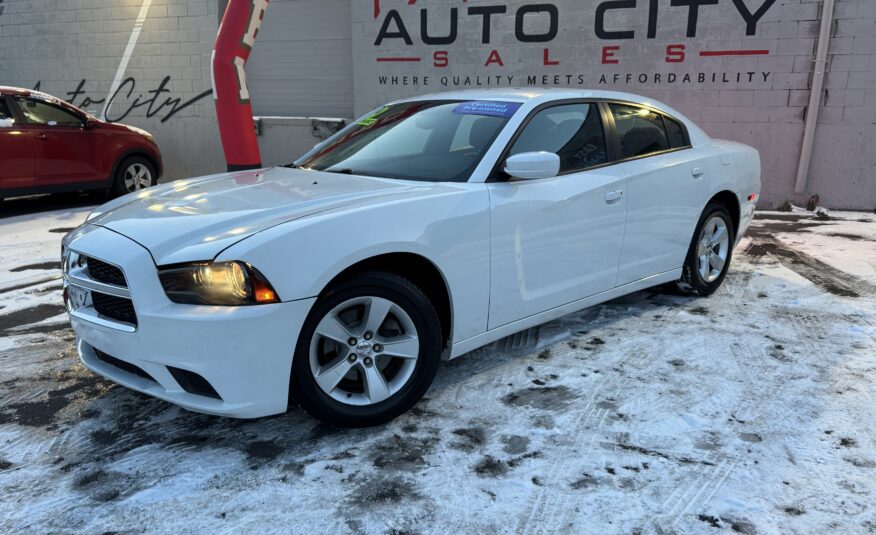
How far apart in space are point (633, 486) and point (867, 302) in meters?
3.29

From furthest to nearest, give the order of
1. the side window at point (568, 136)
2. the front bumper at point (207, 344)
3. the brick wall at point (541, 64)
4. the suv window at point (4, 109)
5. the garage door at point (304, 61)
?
the garage door at point (304, 61) < the brick wall at point (541, 64) < the suv window at point (4, 109) < the side window at point (568, 136) < the front bumper at point (207, 344)

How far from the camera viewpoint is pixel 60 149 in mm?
8477

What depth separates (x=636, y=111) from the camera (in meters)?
4.54

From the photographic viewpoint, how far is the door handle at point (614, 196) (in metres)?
3.96

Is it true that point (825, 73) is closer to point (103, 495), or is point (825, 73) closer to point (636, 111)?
point (636, 111)

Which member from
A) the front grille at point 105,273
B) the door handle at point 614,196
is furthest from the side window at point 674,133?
the front grille at point 105,273

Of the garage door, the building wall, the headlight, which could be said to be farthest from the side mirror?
the garage door

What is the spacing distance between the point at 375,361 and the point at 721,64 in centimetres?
722

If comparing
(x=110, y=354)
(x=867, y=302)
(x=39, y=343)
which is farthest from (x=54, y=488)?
(x=867, y=302)

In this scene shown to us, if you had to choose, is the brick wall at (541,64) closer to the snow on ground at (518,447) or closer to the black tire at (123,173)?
the black tire at (123,173)

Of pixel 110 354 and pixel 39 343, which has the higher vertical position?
pixel 110 354

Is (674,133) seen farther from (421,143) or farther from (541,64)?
(541,64)

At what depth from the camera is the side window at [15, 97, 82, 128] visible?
8.22 metres

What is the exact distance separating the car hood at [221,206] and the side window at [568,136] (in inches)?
30.2
